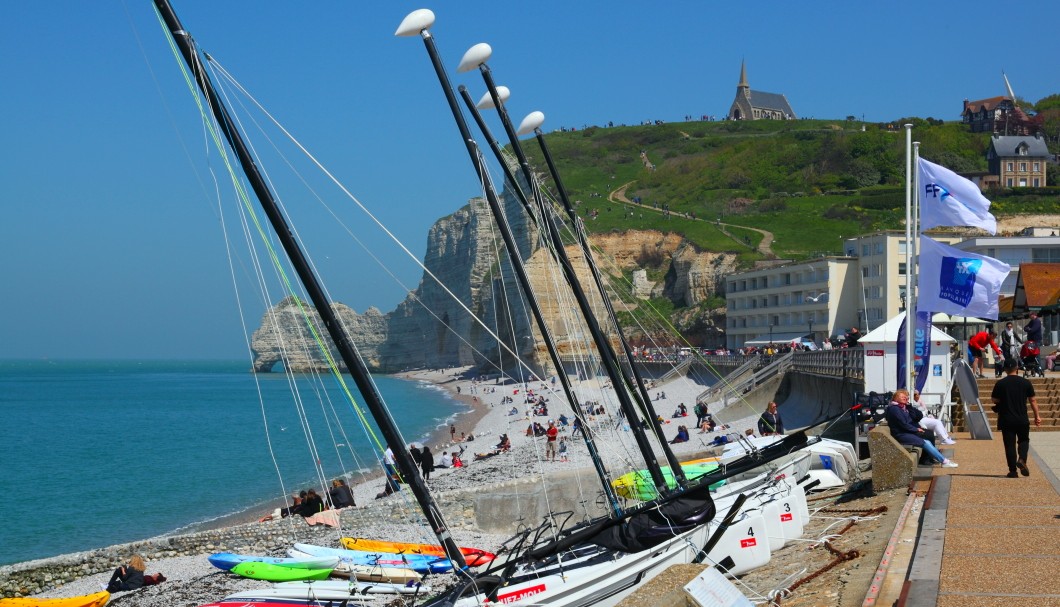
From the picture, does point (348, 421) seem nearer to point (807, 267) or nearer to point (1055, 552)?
point (807, 267)

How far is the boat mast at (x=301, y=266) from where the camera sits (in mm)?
12547

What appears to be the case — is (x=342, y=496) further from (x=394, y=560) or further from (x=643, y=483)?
(x=643, y=483)

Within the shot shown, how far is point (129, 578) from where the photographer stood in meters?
19.2

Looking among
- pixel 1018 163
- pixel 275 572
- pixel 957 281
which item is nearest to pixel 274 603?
pixel 275 572

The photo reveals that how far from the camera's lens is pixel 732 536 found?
13.9m

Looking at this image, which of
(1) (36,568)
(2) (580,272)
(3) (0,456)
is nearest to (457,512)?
(1) (36,568)

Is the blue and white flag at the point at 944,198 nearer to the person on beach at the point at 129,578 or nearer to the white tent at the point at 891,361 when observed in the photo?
the white tent at the point at 891,361

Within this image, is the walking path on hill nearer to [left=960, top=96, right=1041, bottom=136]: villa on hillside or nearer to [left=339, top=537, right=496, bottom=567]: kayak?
[left=960, top=96, right=1041, bottom=136]: villa on hillside

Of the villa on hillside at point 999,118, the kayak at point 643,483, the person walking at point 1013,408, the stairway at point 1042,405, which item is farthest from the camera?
the villa on hillside at point 999,118

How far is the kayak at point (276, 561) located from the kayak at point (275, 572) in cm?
11

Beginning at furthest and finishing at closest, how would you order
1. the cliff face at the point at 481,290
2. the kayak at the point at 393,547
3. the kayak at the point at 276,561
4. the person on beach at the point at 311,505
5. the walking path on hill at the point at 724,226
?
1. the walking path on hill at the point at 724,226
2. the cliff face at the point at 481,290
3. the person on beach at the point at 311,505
4. the kayak at the point at 393,547
5. the kayak at the point at 276,561

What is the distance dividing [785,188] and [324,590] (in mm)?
150774

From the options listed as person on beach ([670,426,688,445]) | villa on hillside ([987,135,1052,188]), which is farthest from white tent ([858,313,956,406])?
villa on hillside ([987,135,1052,188])

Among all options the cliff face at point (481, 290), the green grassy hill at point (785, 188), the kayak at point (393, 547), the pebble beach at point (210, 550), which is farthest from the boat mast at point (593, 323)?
the green grassy hill at point (785, 188)
